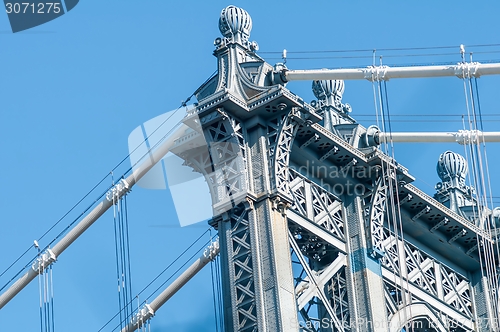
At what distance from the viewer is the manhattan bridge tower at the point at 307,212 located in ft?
113

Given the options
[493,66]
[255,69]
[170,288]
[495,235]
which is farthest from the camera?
[170,288]

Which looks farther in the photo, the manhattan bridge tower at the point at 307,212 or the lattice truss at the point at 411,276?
the lattice truss at the point at 411,276

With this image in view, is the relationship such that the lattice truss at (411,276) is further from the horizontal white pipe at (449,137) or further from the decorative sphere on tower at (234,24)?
the decorative sphere on tower at (234,24)

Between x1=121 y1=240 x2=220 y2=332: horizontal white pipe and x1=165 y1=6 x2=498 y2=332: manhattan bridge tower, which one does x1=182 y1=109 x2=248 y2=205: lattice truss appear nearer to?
x1=165 y1=6 x2=498 y2=332: manhattan bridge tower

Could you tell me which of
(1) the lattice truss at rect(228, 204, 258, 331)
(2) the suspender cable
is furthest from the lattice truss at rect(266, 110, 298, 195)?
(2) the suspender cable

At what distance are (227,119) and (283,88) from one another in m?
1.45

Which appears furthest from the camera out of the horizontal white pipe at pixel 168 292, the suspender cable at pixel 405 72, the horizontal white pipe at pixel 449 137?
the horizontal white pipe at pixel 168 292

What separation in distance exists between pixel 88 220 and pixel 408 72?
32.9 ft

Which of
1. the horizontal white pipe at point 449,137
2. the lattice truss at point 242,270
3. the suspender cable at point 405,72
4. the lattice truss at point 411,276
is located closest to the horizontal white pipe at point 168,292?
the lattice truss at point 411,276

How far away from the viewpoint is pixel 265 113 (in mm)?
35875

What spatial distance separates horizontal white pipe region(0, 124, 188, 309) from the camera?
37.8 m

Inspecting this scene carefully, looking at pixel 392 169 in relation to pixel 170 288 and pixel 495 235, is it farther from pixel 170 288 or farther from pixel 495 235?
pixel 170 288

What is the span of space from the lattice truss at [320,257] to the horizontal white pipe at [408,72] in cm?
287

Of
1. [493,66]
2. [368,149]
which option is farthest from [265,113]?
[493,66]
